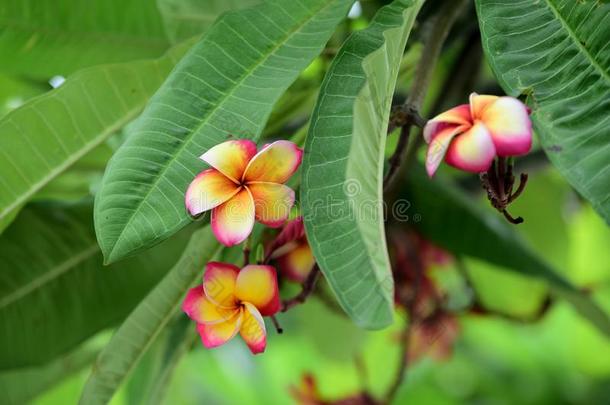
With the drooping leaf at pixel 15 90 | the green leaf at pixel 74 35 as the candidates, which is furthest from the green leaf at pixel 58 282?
the drooping leaf at pixel 15 90

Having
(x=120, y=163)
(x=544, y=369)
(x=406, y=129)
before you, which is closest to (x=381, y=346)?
(x=544, y=369)

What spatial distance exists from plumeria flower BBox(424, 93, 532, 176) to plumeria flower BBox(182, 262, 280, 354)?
134mm

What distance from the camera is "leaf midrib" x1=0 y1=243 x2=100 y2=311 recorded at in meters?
0.80

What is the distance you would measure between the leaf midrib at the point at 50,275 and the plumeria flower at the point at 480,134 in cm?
46

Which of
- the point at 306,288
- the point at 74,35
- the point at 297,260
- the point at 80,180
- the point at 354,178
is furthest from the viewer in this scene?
the point at 80,180

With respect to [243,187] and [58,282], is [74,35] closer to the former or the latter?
[58,282]

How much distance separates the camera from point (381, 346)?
5.33ft

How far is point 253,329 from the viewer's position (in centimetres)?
52

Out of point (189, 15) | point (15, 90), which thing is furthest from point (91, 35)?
point (15, 90)

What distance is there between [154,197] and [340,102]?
12 centimetres

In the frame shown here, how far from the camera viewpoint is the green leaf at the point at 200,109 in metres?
0.47

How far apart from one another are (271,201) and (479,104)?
133 mm

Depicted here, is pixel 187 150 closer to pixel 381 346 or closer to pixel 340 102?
pixel 340 102

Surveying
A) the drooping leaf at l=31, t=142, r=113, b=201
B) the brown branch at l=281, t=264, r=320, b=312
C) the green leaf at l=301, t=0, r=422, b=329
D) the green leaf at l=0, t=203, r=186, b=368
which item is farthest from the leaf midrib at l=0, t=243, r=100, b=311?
the green leaf at l=301, t=0, r=422, b=329
